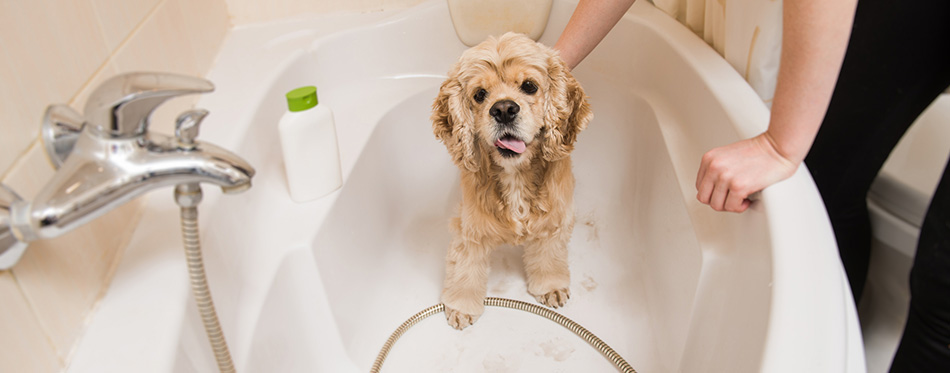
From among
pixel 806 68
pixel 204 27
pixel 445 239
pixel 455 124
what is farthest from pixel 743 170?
pixel 204 27

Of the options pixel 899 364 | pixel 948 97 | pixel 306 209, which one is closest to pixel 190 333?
pixel 306 209

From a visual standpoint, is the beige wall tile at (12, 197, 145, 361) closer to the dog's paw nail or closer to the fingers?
the dog's paw nail

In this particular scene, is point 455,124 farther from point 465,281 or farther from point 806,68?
point 806,68

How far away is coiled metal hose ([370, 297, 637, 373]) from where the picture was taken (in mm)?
1172

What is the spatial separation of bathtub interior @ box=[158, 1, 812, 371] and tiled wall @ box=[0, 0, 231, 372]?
127 mm

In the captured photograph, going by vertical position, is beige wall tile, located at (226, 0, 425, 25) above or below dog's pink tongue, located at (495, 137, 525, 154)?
above

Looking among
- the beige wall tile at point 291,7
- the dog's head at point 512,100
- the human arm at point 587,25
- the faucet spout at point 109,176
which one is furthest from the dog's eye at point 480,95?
the beige wall tile at point 291,7

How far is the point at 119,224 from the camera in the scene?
0.82m

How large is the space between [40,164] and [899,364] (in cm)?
122

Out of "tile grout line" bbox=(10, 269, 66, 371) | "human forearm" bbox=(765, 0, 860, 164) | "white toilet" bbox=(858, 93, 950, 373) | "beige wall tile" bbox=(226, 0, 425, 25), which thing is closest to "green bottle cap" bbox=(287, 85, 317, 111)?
"tile grout line" bbox=(10, 269, 66, 371)

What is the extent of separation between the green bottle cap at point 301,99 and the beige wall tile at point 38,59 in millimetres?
291

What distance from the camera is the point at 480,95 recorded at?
1.10 meters

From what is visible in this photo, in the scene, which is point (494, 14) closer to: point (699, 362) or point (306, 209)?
point (306, 209)

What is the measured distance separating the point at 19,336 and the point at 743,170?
0.88 meters
